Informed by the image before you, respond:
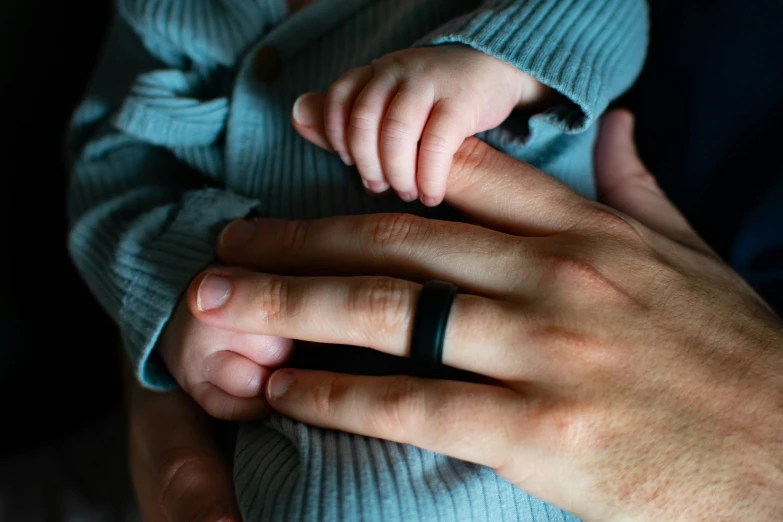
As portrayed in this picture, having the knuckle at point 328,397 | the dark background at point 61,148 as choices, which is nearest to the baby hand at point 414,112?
the knuckle at point 328,397

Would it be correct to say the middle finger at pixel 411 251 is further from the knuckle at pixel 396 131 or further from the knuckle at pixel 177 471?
the knuckle at pixel 177 471

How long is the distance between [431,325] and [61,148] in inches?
40.6

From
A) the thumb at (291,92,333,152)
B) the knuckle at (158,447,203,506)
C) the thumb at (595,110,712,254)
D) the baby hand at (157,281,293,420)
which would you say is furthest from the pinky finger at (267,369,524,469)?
the thumb at (595,110,712,254)

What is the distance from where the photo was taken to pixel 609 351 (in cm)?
59

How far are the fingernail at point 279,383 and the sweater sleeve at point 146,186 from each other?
171 mm

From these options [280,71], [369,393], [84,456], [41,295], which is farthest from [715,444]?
[41,295]

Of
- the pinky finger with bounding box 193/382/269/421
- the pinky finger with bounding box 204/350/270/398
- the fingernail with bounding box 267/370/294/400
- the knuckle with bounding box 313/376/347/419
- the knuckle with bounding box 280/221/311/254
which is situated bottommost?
the pinky finger with bounding box 193/382/269/421

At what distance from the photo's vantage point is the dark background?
0.83 m

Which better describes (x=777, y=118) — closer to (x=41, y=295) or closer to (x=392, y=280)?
(x=392, y=280)

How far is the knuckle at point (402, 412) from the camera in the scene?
22.3 inches

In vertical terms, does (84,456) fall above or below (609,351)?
below

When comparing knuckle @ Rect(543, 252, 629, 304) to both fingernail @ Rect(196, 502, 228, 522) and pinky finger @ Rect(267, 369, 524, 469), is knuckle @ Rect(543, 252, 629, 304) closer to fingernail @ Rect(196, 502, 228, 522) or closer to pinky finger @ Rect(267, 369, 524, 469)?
pinky finger @ Rect(267, 369, 524, 469)

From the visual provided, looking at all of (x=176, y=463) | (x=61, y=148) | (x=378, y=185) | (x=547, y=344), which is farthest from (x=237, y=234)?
(x=61, y=148)

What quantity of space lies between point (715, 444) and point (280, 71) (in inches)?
29.0
